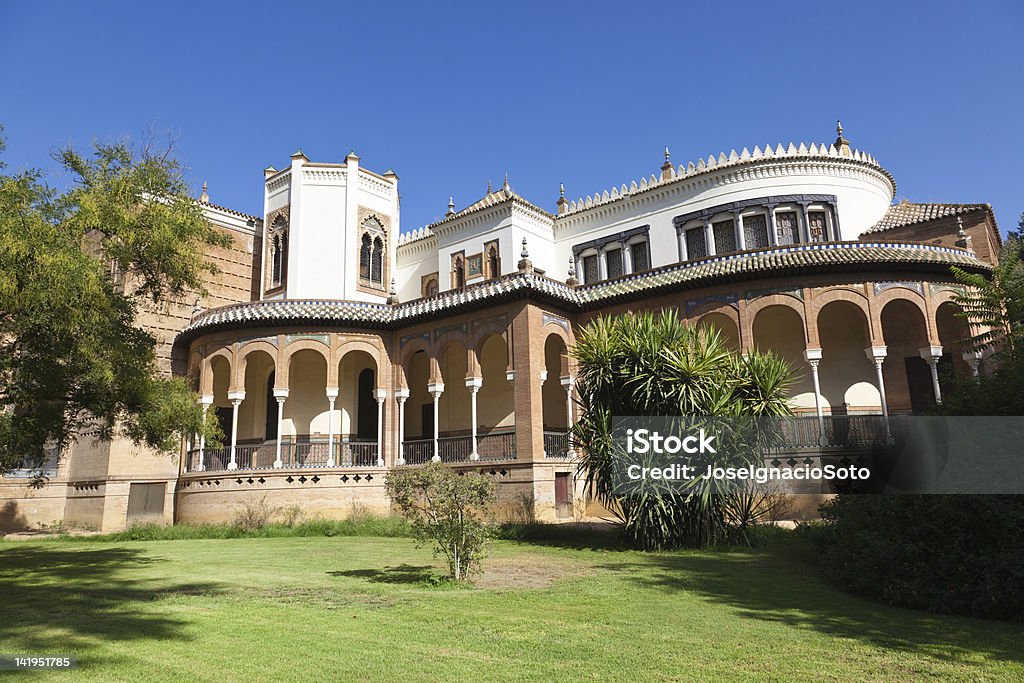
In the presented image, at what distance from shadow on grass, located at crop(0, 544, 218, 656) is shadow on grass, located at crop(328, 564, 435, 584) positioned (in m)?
2.31

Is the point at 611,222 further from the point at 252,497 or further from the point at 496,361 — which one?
the point at 252,497

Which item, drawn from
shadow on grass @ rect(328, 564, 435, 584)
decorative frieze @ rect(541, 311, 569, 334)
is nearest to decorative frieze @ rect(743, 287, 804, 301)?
decorative frieze @ rect(541, 311, 569, 334)

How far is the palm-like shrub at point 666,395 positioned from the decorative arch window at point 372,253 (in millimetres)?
14455

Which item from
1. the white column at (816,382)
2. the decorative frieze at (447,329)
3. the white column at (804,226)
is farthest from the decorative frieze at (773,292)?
the decorative frieze at (447,329)

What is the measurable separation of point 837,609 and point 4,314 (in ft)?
41.3

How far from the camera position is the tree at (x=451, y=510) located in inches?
448

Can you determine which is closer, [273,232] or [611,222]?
[611,222]

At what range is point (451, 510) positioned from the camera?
11438 mm

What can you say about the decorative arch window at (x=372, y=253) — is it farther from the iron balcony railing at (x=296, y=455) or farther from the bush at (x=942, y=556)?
the bush at (x=942, y=556)

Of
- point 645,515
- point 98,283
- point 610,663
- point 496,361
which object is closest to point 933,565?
point 610,663

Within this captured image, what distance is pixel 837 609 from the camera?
8969 mm

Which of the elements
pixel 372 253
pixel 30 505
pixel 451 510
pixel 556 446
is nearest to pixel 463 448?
pixel 556 446

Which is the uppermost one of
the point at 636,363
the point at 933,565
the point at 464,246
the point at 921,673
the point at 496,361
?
the point at 464,246

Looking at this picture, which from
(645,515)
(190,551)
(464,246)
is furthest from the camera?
(464,246)
